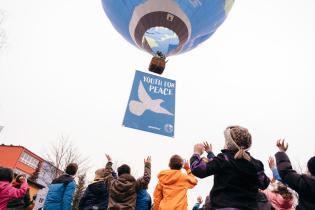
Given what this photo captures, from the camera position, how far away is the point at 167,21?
8828mm

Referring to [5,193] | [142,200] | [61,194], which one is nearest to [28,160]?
[61,194]

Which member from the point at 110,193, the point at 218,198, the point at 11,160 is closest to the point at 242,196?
the point at 218,198

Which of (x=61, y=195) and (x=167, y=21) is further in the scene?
(x=167, y=21)

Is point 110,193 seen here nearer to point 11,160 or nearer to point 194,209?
point 194,209

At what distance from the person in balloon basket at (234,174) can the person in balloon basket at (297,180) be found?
173mm

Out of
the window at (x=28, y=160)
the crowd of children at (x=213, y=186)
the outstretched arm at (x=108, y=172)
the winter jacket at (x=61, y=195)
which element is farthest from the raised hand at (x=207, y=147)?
the window at (x=28, y=160)

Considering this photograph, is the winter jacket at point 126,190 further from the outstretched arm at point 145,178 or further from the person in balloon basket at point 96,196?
the person in balloon basket at point 96,196

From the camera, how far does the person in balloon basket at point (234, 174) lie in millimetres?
2633

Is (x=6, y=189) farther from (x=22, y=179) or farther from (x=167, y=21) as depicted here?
(x=167, y=21)

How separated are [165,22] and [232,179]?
686 centimetres

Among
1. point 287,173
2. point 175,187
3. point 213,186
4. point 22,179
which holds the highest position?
point 22,179

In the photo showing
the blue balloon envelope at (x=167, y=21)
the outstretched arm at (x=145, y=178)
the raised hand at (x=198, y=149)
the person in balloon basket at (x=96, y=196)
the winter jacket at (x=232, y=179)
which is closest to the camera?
the winter jacket at (x=232, y=179)

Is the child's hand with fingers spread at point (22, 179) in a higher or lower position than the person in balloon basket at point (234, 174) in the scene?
higher

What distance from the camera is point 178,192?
4.65 m
